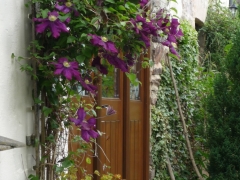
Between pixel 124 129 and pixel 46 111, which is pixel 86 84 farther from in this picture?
pixel 124 129

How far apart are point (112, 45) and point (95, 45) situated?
0.09 m

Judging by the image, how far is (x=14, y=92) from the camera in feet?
7.34

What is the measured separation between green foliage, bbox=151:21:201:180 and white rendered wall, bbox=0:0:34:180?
282 cm

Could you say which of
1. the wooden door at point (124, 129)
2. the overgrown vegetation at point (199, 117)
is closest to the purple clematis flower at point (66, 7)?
the wooden door at point (124, 129)

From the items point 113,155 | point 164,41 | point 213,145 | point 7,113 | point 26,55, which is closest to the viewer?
point 7,113

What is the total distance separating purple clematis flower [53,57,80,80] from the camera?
213 centimetres

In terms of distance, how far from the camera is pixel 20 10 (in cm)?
233

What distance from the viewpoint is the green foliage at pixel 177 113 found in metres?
5.21

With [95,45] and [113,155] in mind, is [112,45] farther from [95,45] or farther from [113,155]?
[113,155]

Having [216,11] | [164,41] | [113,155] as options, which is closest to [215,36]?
[216,11]

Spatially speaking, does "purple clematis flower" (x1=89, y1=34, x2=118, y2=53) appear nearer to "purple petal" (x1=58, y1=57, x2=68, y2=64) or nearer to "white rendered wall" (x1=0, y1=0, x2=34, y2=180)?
"purple petal" (x1=58, y1=57, x2=68, y2=64)

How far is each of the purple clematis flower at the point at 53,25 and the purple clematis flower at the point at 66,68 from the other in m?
0.13

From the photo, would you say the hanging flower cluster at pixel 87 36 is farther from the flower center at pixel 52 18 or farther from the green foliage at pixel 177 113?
the green foliage at pixel 177 113

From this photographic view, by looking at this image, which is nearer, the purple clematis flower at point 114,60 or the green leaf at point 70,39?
the green leaf at point 70,39
